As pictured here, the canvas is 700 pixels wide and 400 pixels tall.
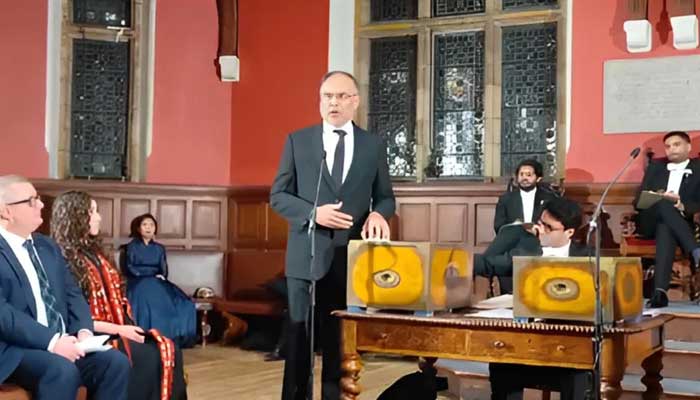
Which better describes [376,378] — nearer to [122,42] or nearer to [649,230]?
[649,230]

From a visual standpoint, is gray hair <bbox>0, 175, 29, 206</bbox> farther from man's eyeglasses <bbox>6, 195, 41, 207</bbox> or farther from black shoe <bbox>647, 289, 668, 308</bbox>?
black shoe <bbox>647, 289, 668, 308</bbox>

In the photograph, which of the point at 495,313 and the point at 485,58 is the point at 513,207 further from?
the point at 495,313

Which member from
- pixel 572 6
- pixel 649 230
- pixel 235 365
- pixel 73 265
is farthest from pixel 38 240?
pixel 572 6

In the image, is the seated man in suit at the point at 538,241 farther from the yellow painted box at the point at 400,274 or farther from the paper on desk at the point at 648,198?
the paper on desk at the point at 648,198

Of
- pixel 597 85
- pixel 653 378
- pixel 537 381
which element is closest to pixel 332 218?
pixel 537 381

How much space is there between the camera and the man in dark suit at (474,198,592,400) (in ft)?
10.9

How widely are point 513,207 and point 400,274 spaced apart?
3872 millimetres

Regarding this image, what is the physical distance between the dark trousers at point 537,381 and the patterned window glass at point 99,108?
5905 millimetres

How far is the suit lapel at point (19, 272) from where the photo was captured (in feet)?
11.1

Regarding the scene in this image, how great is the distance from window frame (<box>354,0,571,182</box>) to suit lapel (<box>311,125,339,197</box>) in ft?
14.8

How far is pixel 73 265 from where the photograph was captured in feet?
12.6

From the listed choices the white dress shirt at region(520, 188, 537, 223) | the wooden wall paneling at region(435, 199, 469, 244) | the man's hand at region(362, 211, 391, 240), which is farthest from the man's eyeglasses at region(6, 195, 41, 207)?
the wooden wall paneling at region(435, 199, 469, 244)

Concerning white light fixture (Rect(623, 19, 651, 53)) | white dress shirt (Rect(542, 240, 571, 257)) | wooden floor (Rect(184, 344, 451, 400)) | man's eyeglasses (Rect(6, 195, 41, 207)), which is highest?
white light fixture (Rect(623, 19, 651, 53))

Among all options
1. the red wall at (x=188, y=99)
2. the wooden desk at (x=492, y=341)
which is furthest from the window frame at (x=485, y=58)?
the wooden desk at (x=492, y=341)
